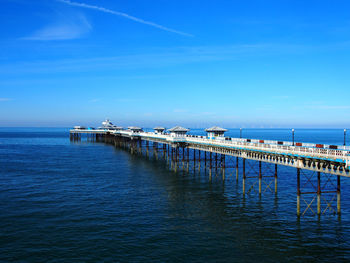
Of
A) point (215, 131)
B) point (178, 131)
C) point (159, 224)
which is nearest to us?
point (159, 224)

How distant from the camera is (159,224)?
99.5 feet

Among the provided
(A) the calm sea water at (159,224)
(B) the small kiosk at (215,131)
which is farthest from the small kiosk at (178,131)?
(A) the calm sea water at (159,224)

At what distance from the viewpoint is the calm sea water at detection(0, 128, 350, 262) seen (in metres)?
23.9

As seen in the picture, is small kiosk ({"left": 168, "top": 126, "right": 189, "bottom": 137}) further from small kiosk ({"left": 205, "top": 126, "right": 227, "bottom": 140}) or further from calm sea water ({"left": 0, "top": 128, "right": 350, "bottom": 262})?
calm sea water ({"left": 0, "top": 128, "right": 350, "bottom": 262})

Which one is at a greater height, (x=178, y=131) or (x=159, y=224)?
(x=178, y=131)

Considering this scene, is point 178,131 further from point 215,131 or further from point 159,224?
point 159,224

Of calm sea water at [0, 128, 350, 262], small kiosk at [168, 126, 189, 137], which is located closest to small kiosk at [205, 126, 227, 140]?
small kiosk at [168, 126, 189, 137]

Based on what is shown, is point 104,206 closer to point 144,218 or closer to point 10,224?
point 144,218

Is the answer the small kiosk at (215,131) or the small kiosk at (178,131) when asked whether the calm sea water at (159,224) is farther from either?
the small kiosk at (178,131)

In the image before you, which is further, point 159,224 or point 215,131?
point 215,131

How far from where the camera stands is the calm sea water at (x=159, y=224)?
23.9 metres

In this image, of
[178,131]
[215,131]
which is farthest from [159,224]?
[178,131]

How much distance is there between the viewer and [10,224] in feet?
96.9

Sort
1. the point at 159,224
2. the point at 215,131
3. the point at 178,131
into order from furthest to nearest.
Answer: the point at 178,131 → the point at 215,131 → the point at 159,224
